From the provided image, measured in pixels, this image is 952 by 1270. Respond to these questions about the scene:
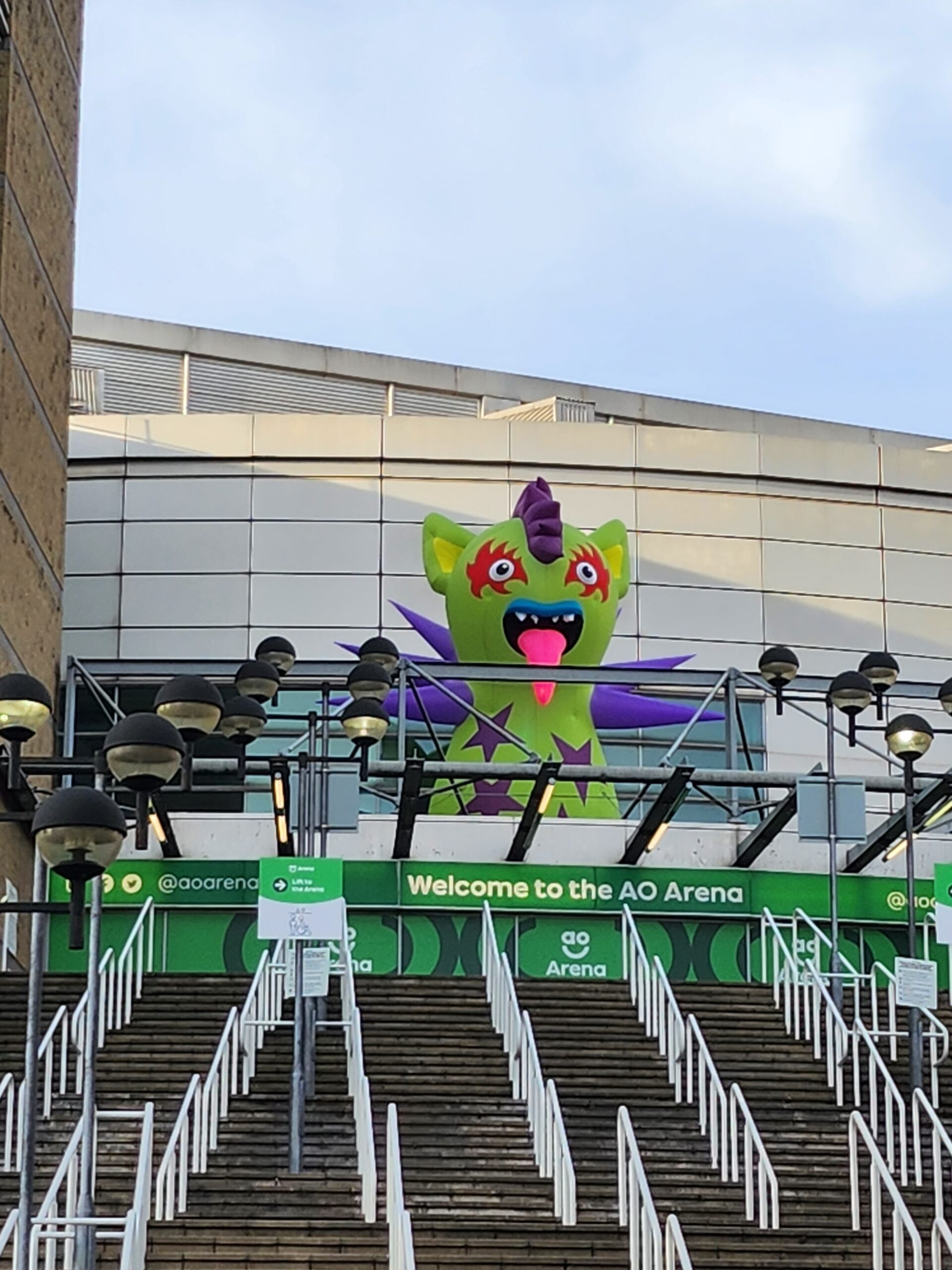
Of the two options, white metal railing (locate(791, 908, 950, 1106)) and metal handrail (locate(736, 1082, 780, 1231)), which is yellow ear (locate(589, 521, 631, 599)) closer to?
white metal railing (locate(791, 908, 950, 1106))

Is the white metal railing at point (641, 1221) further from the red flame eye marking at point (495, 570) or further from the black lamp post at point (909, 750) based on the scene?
the red flame eye marking at point (495, 570)

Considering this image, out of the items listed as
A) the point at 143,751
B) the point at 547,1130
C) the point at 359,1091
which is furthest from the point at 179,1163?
the point at 143,751

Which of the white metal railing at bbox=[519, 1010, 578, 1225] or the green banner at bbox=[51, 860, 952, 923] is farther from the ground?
the green banner at bbox=[51, 860, 952, 923]

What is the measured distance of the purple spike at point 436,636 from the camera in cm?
3278

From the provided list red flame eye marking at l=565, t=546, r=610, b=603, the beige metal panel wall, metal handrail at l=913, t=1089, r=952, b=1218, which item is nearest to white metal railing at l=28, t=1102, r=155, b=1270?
metal handrail at l=913, t=1089, r=952, b=1218

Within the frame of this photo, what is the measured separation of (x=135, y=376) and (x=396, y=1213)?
98.3 ft

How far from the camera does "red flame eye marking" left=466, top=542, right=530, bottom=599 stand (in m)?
30.2

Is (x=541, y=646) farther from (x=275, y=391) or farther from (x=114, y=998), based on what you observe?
(x=275, y=391)

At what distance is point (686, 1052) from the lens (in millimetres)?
21609

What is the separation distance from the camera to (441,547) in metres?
31.5

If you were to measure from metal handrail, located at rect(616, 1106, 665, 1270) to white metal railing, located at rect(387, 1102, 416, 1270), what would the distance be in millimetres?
1507

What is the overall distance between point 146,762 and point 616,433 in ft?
84.6

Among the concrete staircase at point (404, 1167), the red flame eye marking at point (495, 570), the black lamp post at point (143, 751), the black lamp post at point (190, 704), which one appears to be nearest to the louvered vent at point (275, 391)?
the red flame eye marking at point (495, 570)

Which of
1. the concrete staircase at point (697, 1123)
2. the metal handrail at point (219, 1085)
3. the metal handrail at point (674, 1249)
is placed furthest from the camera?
the metal handrail at point (219, 1085)
